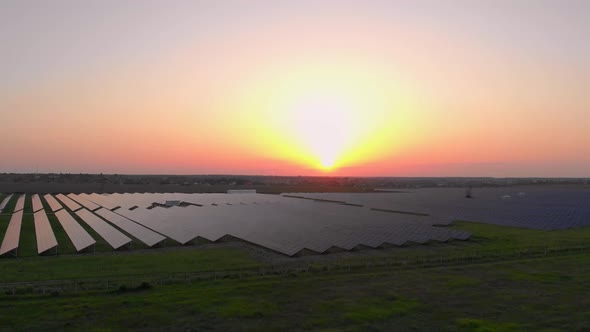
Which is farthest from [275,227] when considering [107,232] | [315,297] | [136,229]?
[315,297]

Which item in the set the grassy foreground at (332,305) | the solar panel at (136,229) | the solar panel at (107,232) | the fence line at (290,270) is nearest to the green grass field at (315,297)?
the grassy foreground at (332,305)

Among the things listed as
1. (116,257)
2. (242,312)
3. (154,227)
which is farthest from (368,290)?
(154,227)

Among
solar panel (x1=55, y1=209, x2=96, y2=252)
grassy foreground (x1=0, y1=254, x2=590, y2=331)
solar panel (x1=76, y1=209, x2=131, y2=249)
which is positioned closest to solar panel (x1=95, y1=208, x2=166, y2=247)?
solar panel (x1=76, y1=209, x2=131, y2=249)

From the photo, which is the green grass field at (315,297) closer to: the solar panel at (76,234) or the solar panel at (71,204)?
the solar panel at (76,234)

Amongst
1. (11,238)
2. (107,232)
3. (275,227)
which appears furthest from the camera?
(107,232)

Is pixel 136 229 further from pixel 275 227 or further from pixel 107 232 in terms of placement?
pixel 275 227

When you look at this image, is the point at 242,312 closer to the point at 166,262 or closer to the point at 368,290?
the point at 368,290
